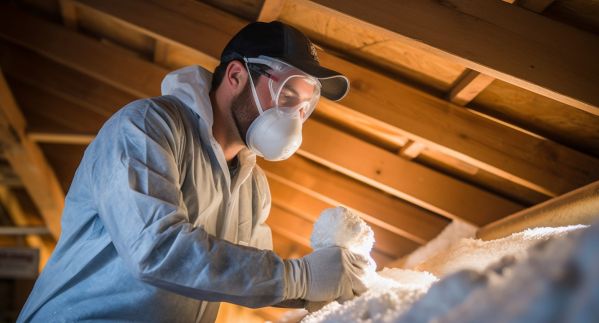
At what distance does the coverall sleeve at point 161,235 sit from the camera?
144cm

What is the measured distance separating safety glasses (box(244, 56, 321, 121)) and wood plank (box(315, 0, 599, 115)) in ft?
0.81

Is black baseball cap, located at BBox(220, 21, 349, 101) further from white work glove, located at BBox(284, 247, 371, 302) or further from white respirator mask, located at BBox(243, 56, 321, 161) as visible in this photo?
white work glove, located at BBox(284, 247, 371, 302)

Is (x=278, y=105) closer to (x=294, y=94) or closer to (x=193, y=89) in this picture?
(x=294, y=94)

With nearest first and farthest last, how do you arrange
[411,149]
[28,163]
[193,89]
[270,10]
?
[193,89] → [270,10] → [411,149] → [28,163]

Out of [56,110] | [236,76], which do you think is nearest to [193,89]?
[236,76]

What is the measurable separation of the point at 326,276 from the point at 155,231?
47cm

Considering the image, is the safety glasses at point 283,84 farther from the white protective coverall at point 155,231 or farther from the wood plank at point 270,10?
the wood plank at point 270,10

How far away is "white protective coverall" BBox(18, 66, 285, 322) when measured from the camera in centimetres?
145

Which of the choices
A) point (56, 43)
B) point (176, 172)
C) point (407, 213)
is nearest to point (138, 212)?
point (176, 172)

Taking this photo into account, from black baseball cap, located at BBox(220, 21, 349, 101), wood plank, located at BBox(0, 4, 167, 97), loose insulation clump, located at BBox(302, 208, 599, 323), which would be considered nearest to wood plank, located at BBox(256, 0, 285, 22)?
black baseball cap, located at BBox(220, 21, 349, 101)

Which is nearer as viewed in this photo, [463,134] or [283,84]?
[283,84]

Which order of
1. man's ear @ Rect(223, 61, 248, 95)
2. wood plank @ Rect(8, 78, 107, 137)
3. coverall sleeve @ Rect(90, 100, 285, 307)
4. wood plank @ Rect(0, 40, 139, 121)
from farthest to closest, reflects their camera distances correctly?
wood plank @ Rect(8, 78, 107, 137)
wood plank @ Rect(0, 40, 139, 121)
man's ear @ Rect(223, 61, 248, 95)
coverall sleeve @ Rect(90, 100, 285, 307)

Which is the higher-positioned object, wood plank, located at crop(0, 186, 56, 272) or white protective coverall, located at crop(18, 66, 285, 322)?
wood plank, located at crop(0, 186, 56, 272)

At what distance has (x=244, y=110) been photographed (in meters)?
2.06
